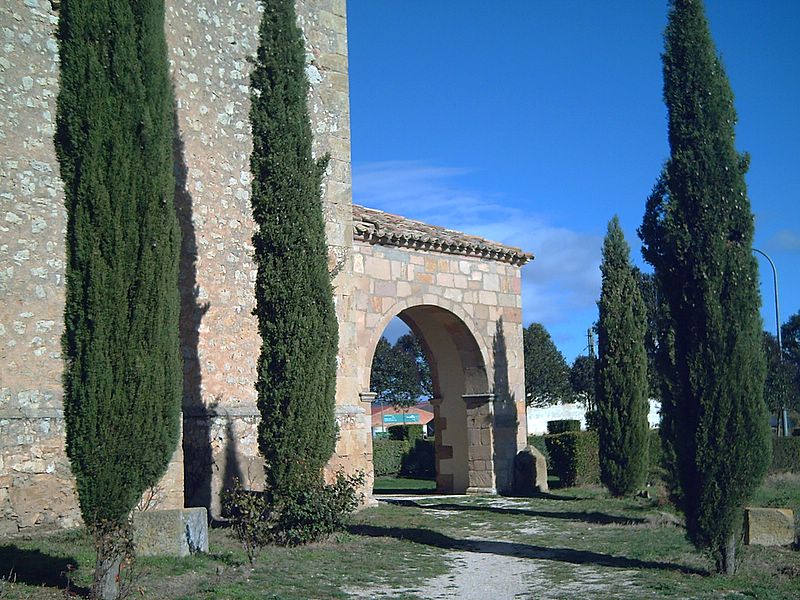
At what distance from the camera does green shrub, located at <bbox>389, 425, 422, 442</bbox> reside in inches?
982

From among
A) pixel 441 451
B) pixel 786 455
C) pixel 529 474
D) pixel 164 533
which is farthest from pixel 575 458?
pixel 164 533

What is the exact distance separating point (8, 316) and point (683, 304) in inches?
271

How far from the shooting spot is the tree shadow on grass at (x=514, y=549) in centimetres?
834

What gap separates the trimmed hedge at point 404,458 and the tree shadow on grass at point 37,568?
52.8 ft

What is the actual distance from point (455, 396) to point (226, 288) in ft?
22.6

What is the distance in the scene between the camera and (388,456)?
23625 millimetres

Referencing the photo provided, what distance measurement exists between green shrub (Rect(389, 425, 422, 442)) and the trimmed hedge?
0.35 metres

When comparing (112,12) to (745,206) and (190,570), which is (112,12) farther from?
(745,206)

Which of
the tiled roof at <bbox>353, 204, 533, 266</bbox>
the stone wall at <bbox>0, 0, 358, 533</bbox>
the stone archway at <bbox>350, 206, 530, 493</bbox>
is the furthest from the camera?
the stone archway at <bbox>350, 206, 530, 493</bbox>

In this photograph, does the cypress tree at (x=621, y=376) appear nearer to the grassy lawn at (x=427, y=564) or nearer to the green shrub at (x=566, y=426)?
the grassy lawn at (x=427, y=564)

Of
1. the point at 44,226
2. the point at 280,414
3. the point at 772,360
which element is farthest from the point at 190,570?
the point at 772,360

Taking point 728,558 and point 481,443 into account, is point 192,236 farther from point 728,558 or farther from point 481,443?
point 481,443

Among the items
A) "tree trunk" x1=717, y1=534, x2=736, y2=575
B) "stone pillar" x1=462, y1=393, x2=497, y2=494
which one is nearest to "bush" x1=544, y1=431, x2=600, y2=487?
"stone pillar" x1=462, y1=393, x2=497, y2=494

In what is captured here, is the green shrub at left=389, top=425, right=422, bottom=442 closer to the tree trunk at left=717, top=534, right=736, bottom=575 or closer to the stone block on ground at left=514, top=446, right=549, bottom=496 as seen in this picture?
the stone block on ground at left=514, top=446, right=549, bottom=496
